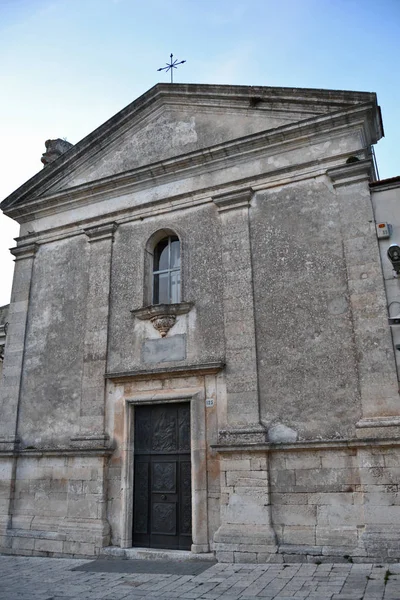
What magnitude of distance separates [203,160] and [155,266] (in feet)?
7.59

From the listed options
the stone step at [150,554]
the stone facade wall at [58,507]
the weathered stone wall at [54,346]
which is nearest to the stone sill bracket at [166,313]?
the weathered stone wall at [54,346]

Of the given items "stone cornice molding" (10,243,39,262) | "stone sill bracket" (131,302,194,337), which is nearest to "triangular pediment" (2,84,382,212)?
"stone cornice molding" (10,243,39,262)

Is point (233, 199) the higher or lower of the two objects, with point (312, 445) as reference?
higher

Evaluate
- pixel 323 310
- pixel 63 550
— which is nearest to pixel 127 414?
pixel 63 550

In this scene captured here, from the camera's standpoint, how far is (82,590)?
21.6 ft

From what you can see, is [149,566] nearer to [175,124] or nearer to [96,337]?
[96,337]

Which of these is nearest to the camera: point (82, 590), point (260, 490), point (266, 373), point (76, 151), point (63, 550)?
point (82, 590)

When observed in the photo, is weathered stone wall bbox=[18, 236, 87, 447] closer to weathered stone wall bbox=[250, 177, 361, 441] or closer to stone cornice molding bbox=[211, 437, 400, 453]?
stone cornice molding bbox=[211, 437, 400, 453]

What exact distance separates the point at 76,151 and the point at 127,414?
617 centimetres

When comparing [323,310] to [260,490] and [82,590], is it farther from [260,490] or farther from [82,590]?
[82,590]

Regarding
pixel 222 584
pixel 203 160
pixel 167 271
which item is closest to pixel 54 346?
pixel 167 271

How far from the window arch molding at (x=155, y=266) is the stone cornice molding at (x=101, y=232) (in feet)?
3.02

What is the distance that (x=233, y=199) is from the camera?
31.3 ft

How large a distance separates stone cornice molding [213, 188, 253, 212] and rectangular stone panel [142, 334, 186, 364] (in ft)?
8.39
